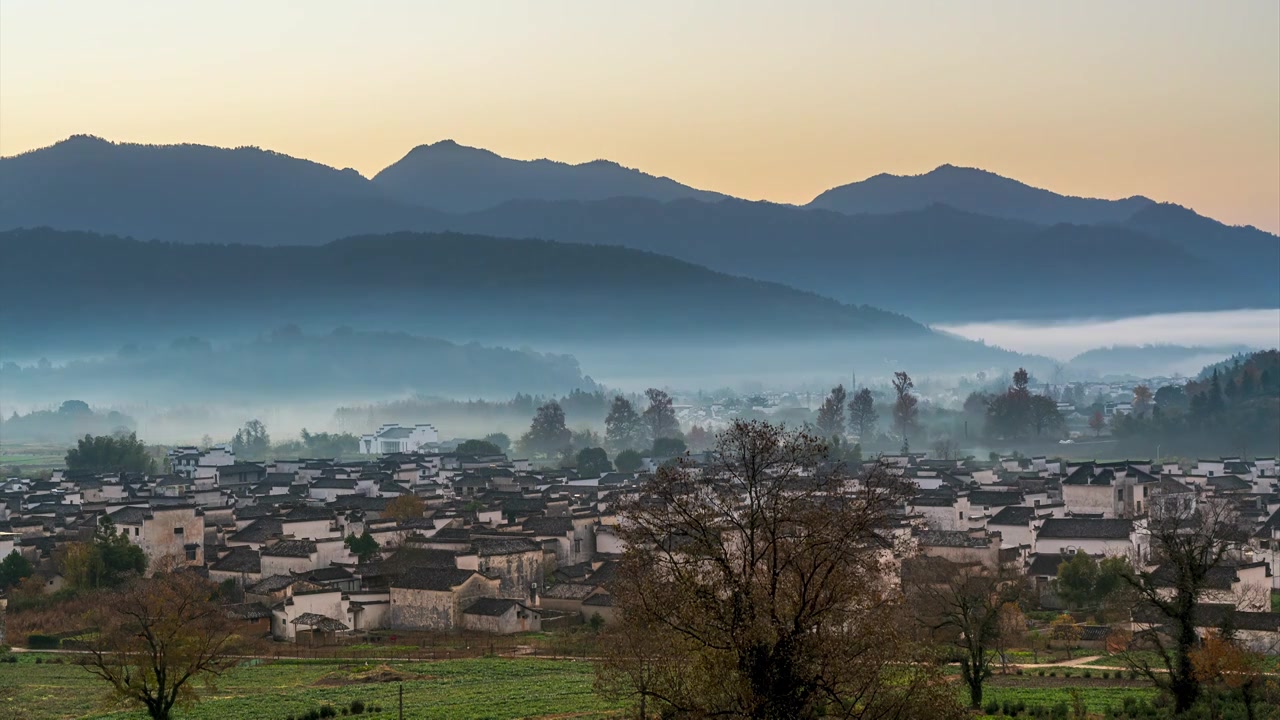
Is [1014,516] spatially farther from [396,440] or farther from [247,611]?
[396,440]

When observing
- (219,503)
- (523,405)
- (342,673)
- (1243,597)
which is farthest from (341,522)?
(523,405)

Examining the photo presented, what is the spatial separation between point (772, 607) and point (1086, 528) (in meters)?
36.7

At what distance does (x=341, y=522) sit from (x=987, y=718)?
1423 inches

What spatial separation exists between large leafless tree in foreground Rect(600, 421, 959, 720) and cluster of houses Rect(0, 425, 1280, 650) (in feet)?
35.5

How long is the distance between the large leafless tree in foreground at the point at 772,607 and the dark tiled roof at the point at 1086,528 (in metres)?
32.4

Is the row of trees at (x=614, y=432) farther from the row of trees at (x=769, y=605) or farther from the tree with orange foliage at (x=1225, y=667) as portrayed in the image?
the row of trees at (x=769, y=605)

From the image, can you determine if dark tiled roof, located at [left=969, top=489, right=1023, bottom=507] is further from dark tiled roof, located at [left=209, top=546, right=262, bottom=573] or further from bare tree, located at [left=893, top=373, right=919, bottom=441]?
bare tree, located at [left=893, top=373, right=919, bottom=441]

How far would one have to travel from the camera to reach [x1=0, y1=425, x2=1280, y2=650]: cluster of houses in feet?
152

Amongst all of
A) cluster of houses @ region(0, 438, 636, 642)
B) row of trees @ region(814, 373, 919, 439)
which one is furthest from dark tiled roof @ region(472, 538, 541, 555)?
row of trees @ region(814, 373, 919, 439)

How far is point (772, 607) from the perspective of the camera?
21156 mm

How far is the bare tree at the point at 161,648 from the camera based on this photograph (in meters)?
30.2

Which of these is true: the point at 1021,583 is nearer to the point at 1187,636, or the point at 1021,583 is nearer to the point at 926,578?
the point at 926,578

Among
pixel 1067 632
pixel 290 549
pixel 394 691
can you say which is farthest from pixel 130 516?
pixel 1067 632

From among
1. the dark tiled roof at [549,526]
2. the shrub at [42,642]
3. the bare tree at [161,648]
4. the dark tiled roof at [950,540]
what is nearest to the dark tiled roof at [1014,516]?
the dark tiled roof at [950,540]
